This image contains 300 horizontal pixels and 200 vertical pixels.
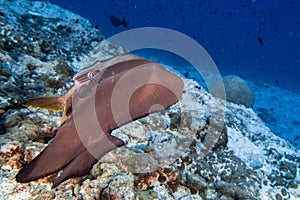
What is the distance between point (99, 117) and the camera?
1.80 m

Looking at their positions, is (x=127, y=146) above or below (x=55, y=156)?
above

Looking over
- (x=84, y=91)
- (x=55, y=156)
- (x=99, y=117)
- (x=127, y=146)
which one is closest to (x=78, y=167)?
(x=55, y=156)

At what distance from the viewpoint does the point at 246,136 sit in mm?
5008

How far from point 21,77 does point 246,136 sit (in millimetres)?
4728

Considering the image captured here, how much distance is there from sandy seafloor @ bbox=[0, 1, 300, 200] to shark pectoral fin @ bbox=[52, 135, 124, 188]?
0.45 meters

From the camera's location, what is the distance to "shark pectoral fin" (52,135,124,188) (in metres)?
1.55

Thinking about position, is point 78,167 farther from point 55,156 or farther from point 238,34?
point 238,34

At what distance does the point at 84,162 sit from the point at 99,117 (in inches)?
15.2

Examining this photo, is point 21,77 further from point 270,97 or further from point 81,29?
point 270,97

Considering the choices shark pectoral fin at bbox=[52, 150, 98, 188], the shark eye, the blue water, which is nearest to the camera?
shark pectoral fin at bbox=[52, 150, 98, 188]

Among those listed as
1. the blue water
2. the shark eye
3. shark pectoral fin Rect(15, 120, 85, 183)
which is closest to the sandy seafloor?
shark pectoral fin Rect(15, 120, 85, 183)

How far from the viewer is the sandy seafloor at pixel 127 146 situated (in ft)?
6.52

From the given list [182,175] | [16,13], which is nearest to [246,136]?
[182,175]

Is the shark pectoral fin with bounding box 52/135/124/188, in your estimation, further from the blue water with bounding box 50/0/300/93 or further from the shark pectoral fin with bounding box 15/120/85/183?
the blue water with bounding box 50/0/300/93
